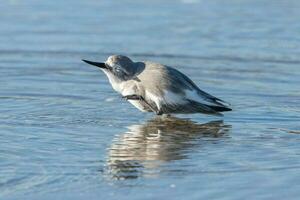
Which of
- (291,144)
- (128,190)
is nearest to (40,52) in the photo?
(291,144)

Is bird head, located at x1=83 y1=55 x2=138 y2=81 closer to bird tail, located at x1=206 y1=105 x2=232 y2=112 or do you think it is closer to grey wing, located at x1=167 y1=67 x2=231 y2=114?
grey wing, located at x1=167 y1=67 x2=231 y2=114

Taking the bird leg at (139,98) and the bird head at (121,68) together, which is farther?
the bird head at (121,68)

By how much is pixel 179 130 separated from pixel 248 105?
1.14m

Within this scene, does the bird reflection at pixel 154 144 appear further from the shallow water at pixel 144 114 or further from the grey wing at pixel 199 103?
the grey wing at pixel 199 103

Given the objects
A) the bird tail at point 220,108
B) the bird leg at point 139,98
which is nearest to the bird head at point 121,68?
the bird leg at point 139,98

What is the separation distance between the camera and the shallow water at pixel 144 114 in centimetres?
673

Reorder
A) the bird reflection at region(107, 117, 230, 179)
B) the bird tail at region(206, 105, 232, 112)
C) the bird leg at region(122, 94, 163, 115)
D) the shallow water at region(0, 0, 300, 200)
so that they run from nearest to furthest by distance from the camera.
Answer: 1. the shallow water at region(0, 0, 300, 200)
2. the bird reflection at region(107, 117, 230, 179)
3. the bird tail at region(206, 105, 232, 112)
4. the bird leg at region(122, 94, 163, 115)

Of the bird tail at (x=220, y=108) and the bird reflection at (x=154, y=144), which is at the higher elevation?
the bird tail at (x=220, y=108)

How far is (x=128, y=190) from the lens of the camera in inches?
254

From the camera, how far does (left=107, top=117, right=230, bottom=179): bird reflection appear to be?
23.4ft

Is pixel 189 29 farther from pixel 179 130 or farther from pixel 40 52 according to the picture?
pixel 179 130

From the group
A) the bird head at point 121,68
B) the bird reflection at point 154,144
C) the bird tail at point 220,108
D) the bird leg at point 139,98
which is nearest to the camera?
the bird reflection at point 154,144

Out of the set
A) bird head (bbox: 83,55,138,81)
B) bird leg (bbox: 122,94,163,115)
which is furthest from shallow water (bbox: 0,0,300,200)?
bird head (bbox: 83,55,138,81)

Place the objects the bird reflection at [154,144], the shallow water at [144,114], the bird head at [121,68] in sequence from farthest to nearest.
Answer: the bird head at [121,68], the bird reflection at [154,144], the shallow water at [144,114]
